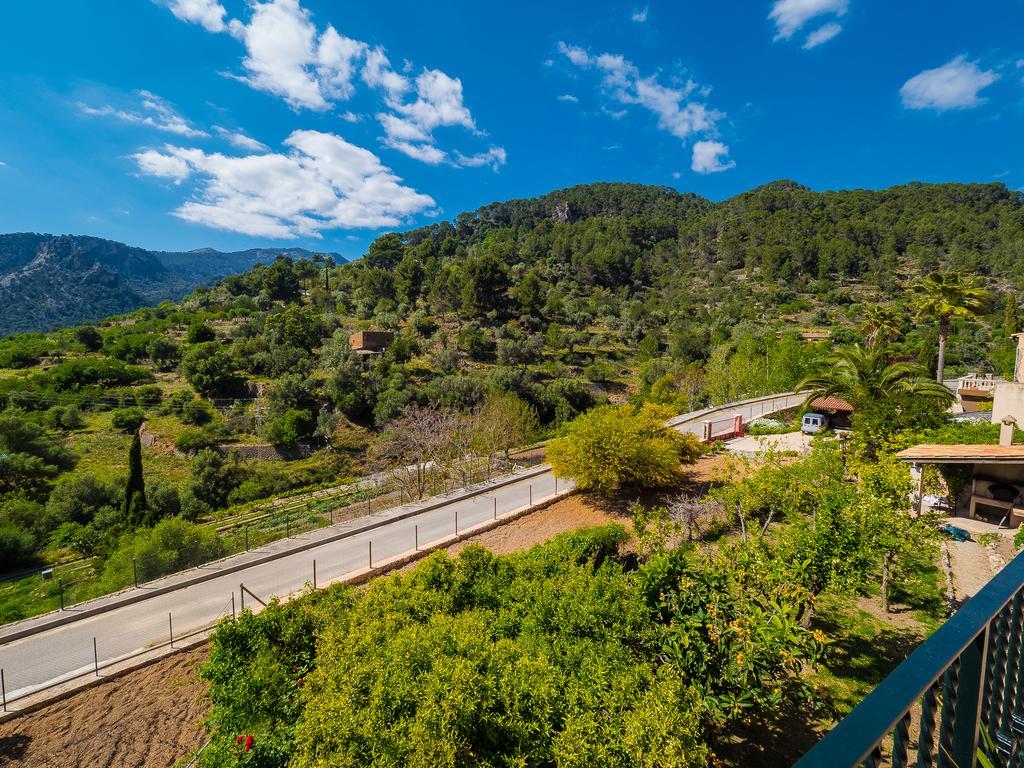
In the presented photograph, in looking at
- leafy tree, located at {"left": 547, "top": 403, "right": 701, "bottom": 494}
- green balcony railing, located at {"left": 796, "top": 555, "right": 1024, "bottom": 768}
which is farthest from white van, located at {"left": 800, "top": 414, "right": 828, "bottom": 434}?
green balcony railing, located at {"left": 796, "top": 555, "right": 1024, "bottom": 768}

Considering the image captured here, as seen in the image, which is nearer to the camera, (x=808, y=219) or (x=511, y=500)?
(x=511, y=500)

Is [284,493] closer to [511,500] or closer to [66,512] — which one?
[66,512]

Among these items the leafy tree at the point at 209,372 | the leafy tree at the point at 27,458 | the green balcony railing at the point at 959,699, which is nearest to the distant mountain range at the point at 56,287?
the leafy tree at the point at 209,372

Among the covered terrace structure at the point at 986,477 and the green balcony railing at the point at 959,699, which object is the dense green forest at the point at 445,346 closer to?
the green balcony railing at the point at 959,699

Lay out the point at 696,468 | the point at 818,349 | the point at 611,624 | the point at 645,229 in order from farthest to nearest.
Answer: the point at 645,229 → the point at 818,349 → the point at 696,468 → the point at 611,624

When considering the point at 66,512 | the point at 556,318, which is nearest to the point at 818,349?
the point at 556,318

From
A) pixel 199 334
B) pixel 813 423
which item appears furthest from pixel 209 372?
pixel 813 423

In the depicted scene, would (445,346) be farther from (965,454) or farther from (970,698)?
(970,698)
